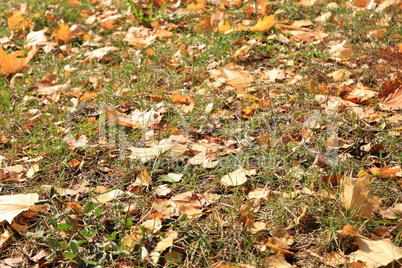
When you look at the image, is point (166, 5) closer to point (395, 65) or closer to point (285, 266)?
point (395, 65)

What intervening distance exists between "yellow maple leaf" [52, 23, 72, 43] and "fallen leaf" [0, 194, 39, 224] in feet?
6.83

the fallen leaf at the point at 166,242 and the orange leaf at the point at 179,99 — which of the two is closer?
the fallen leaf at the point at 166,242

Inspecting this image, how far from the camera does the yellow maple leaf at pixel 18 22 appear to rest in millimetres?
3804

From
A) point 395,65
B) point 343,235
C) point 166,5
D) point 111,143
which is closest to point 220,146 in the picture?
point 111,143

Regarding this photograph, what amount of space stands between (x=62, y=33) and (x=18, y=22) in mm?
638

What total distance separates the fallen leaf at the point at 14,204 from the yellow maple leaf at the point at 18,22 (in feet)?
8.30

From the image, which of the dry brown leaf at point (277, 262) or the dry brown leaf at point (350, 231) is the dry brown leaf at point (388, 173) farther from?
the dry brown leaf at point (277, 262)

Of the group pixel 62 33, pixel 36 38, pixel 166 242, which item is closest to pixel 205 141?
pixel 166 242

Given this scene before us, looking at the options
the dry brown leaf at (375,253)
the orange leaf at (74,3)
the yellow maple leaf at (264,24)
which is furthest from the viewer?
the orange leaf at (74,3)

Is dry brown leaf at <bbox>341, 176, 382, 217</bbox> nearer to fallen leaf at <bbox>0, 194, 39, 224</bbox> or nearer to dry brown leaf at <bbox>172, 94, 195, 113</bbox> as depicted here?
dry brown leaf at <bbox>172, 94, 195, 113</bbox>

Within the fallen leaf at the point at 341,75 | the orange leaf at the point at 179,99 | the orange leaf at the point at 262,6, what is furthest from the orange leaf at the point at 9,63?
the fallen leaf at the point at 341,75

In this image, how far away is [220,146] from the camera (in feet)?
6.83

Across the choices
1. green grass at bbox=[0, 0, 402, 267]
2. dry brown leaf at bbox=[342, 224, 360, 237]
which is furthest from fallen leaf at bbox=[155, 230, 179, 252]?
dry brown leaf at bbox=[342, 224, 360, 237]

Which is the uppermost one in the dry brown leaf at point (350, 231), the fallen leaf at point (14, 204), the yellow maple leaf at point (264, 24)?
the yellow maple leaf at point (264, 24)
